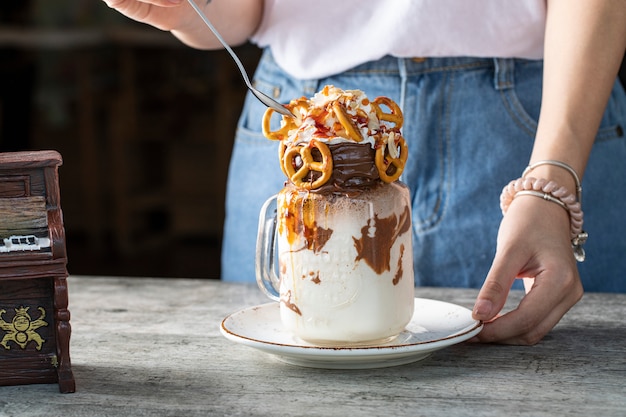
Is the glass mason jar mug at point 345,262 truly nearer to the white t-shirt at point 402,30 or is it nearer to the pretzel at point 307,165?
the pretzel at point 307,165

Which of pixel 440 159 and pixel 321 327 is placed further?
pixel 440 159

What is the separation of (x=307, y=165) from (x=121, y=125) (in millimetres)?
3717

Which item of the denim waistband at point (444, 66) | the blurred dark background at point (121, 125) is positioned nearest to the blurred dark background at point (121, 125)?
the blurred dark background at point (121, 125)

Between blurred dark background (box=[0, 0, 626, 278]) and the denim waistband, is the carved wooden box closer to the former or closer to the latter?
the denim waistband

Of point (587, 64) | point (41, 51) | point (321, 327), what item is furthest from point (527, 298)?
point (41, 51)

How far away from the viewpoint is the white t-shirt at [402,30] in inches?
49.9

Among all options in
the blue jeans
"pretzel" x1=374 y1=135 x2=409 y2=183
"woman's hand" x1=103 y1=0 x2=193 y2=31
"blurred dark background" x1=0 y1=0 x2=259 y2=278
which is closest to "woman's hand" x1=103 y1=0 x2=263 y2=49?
"woman's hand" x1=103 y1=0 x2=193 y2=31


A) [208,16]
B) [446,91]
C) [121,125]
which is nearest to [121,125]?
[121,125]

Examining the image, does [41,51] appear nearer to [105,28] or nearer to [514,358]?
[105,28]

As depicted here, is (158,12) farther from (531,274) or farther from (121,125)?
(121,125)

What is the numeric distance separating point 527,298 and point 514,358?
87mm

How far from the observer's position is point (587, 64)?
1.13 meters

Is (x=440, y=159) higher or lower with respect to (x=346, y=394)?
higher

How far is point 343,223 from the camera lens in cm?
84
